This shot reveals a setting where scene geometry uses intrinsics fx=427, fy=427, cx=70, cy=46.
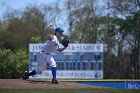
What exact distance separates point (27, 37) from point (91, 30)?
27.4 feet

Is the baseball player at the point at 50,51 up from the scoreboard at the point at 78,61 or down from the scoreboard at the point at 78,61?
up

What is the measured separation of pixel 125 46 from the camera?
170 feet

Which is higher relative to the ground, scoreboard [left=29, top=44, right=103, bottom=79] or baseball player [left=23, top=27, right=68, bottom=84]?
baseball player [left=23, top=27, right=68, bottom=84]

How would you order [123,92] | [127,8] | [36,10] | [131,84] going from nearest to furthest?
[123,92] < [131,84] < [127,8] < [36,10]

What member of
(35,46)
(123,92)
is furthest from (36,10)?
(123,92)

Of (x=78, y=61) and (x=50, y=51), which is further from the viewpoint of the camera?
(x=78, y=61)

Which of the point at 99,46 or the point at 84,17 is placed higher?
the point at 84,17

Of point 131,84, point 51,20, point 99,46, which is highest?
point 51,20

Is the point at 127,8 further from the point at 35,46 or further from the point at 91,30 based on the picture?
the point at 35,46

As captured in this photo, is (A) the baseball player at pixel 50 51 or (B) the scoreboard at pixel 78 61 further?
(B) the scoreboard at pixel 78 61

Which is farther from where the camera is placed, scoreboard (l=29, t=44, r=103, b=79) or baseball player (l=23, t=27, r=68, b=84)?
scoreboard (l=29, t=44, r=103, b=79)

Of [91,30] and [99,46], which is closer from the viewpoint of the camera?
[99,46]

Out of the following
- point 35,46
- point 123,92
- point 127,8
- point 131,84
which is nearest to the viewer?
point 123,92

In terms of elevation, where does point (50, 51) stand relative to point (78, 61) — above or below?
above
